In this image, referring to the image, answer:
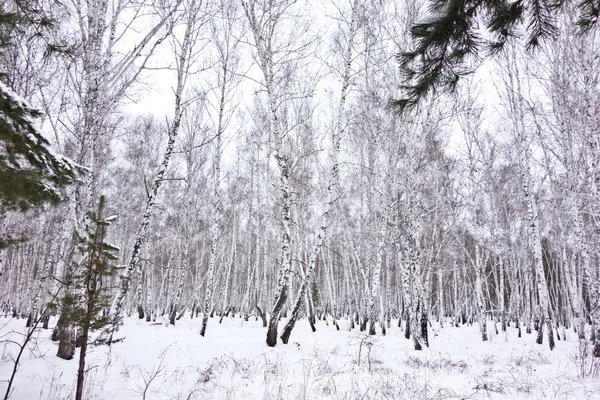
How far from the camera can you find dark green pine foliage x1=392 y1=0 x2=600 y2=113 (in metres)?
2.48

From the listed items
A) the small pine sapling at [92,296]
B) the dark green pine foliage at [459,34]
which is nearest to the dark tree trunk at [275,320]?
the small pine sapling at [92,296]

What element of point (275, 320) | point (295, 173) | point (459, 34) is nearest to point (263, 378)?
point (275, 320)

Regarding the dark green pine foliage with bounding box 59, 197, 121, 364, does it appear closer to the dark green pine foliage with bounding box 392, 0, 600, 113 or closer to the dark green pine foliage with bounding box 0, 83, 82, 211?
the dark green pine foliage with bounding box 0, 83, 82, 211

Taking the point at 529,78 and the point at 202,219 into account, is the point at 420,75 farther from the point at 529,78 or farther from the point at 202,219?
the point at 202,219

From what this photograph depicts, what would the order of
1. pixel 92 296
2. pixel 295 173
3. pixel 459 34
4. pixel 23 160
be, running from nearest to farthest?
pixel 459 34 → pixel 92 296 → pixel 23 160 → pixel 295 173

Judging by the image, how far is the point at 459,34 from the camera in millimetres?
2600

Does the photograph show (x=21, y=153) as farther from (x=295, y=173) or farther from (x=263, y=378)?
(x=295, y=173)

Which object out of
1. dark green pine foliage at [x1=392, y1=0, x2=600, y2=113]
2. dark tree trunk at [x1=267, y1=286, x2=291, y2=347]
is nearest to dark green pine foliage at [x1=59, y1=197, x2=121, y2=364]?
dark green pine foliage at [x1=392, y1=0, x2=600, y2=113]

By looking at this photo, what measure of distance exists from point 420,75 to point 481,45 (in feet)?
1.70

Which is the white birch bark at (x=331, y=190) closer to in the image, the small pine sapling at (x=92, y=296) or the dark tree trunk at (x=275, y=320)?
the dark tree trunk at (x=275, y=320)

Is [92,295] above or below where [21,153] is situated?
below

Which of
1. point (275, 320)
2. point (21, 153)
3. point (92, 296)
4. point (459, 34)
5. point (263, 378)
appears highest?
point (459, 34)

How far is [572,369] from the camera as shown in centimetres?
700

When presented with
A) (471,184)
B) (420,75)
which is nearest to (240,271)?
(471,184)
